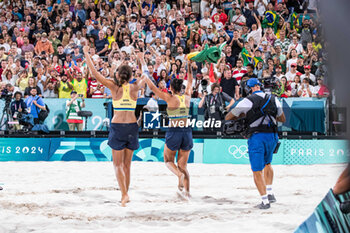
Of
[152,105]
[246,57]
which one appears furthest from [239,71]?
[152,105]

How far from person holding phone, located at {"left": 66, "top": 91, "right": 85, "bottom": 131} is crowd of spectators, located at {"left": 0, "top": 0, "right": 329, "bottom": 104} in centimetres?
55

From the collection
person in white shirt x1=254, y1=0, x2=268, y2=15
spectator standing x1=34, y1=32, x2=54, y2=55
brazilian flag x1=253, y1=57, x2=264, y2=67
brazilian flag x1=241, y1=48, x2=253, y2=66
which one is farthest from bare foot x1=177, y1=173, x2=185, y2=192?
spectator standing x1=34, y1=32, x2=54, y2=55

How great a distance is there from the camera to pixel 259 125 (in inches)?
246

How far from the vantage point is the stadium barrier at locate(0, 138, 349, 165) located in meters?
12.1

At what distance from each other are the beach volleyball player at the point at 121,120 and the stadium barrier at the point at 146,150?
585cm

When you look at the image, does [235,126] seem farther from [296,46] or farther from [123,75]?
[296,46]

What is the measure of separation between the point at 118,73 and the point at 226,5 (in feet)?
36.6

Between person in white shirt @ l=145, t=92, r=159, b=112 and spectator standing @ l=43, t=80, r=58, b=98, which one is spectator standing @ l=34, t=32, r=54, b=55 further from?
person in white shirt @ l=145, t=92, r=159, b=112

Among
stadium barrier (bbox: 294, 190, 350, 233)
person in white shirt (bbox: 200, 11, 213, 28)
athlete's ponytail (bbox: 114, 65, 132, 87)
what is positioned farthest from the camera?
person in white shirt (bbox: 200, 11, 213, 28)

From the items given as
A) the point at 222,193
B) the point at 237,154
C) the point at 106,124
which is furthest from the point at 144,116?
the point at 222,193

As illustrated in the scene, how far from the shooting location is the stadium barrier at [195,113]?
11.4 m

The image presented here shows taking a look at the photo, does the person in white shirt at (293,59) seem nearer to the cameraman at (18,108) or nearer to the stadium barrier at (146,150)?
the stadium barrier at (146,150)

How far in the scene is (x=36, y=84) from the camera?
14141 mm

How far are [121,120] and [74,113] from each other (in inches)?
265
